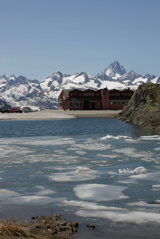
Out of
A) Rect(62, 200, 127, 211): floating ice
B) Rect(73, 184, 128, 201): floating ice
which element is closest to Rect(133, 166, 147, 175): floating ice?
Rect(73, 184, 128, 201): floating ice

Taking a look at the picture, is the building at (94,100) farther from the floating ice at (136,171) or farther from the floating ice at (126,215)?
the floating ice at (126,215)

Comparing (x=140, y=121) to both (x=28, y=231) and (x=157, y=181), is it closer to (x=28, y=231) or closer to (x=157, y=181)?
(x=157, y=181)

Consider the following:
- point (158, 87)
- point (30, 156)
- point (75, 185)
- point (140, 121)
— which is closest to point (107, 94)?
point (158, 87)

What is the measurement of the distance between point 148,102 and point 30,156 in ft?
164

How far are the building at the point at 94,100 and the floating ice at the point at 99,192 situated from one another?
11721 cm

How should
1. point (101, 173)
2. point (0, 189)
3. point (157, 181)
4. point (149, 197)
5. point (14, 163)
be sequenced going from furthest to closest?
1. point (14, 163)
2. point (101, 173)
3. point (157, 181)
4. point (0, 189)
5. point (149, 197)

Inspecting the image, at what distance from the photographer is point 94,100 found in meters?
135

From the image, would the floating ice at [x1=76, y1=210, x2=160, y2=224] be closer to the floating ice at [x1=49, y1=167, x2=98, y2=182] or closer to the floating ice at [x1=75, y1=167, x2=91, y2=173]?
the floating ice at [x1=49, y1=167, x2=98, y2=182]

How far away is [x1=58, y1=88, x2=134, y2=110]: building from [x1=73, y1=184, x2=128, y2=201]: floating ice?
385 ft

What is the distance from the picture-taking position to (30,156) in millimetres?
25844

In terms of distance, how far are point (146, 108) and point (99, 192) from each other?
56.1 meters

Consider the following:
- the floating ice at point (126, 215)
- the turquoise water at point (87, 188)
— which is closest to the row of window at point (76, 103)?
the turquoise water at point (87, 188)

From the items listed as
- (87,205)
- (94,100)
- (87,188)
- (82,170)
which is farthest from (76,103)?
(87,205)

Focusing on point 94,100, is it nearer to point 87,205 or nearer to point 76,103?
point 76,103
